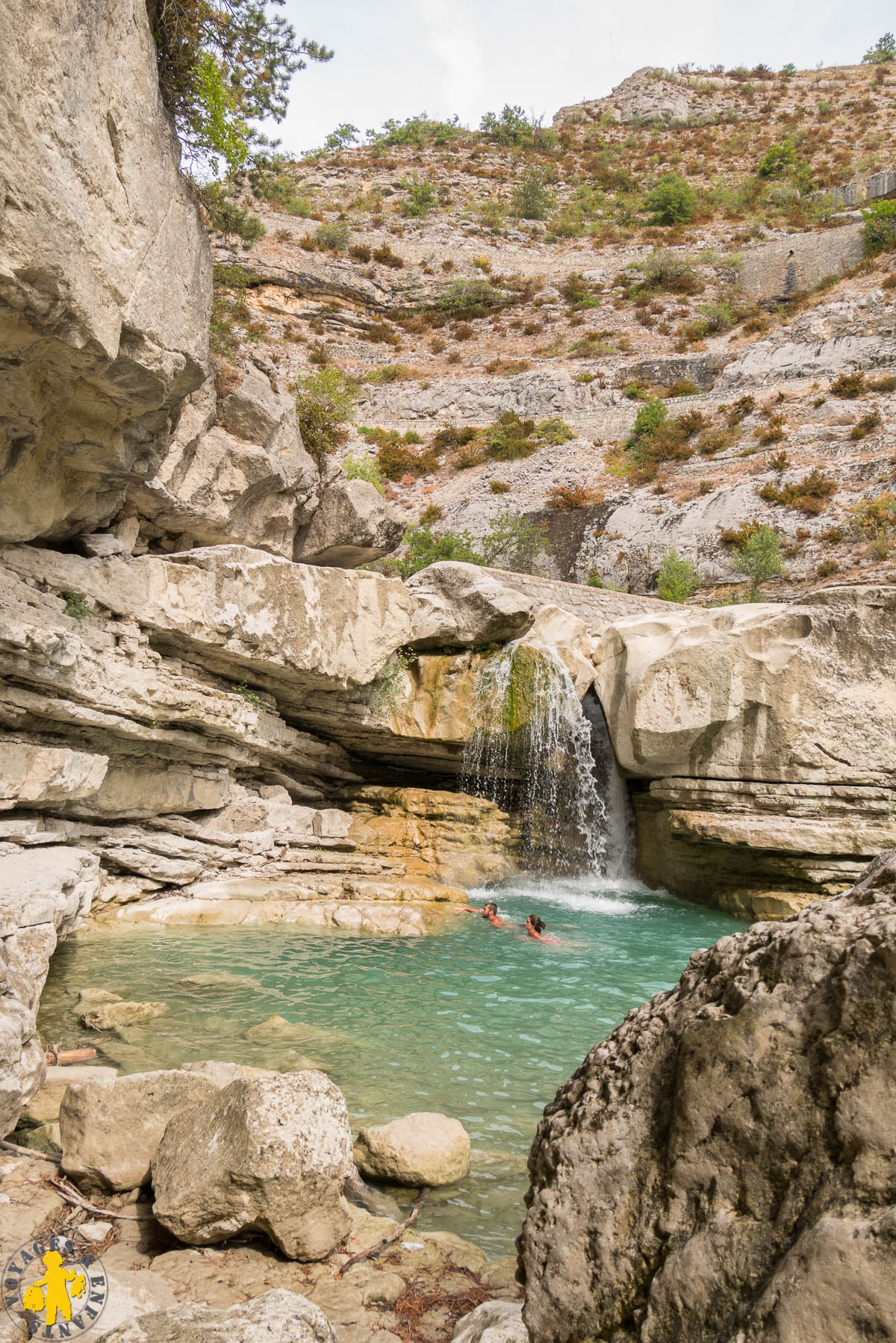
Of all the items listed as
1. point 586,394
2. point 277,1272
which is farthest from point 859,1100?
point 586,394

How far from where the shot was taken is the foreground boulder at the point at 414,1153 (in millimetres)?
4012

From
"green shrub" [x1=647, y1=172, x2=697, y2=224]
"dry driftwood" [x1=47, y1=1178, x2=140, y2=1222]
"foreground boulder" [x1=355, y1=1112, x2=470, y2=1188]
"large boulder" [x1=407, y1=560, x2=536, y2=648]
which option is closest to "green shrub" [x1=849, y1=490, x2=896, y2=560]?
"large boulder" [x1=407, y1=560, x2=536, y2=648]

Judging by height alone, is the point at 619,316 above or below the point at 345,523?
above

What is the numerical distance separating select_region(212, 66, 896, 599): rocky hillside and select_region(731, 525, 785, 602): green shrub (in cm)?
64

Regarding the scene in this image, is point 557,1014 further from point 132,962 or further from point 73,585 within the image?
point 73,585

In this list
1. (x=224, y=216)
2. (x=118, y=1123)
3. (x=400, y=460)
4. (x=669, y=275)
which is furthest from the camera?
(x=669, y=275)

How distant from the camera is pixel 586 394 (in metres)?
34.5

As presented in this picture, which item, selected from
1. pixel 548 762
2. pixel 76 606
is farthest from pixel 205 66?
pixel 548 762

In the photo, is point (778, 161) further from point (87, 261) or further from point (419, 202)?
point (87, 261)

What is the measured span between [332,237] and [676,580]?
108ft

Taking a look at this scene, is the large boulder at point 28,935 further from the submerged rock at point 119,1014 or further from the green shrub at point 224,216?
the green shrub at point 224,216

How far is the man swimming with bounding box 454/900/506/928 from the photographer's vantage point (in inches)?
428

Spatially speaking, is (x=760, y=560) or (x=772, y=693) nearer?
(x=772, y=693)

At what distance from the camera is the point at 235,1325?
2291 mm
